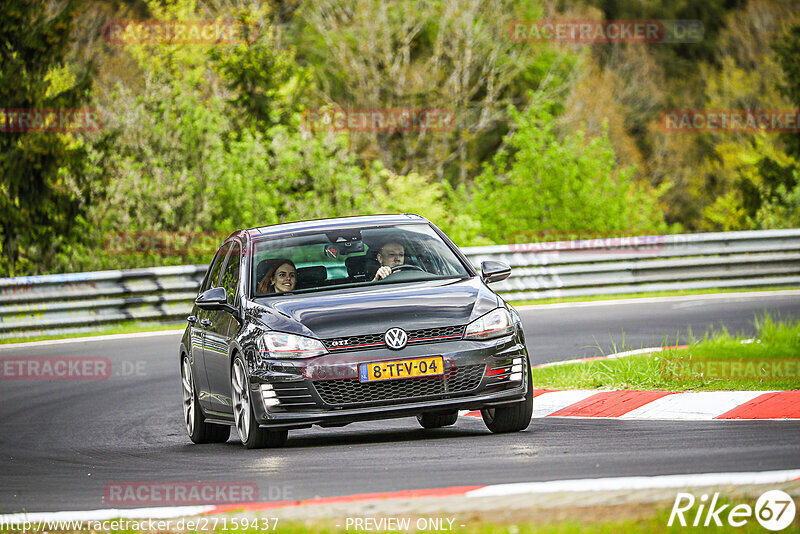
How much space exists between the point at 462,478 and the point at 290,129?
30.1 meters

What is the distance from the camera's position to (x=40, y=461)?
9.41 metres

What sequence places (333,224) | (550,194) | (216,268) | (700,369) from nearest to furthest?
1. (333,224)
2. (216,268)
3. (700,369)
4. (550,194)

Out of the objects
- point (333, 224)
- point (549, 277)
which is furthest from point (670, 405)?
point (549, 277)

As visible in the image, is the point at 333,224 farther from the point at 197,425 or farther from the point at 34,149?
the point at 34,149

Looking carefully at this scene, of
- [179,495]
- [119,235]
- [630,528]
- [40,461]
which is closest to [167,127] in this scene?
[119,235]

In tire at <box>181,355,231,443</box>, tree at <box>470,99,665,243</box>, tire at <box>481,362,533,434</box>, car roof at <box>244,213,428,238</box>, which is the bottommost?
tree at <box>470,99,665,243</box>

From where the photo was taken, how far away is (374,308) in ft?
28.5

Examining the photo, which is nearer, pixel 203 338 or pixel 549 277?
pixel 203 338

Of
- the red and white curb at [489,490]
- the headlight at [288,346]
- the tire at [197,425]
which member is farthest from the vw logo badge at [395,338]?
the tire at [197,425]

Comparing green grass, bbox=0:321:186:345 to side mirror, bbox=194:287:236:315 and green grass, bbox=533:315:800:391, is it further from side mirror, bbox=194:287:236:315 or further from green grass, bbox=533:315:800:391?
side mirror, bbox=194:287:236:315

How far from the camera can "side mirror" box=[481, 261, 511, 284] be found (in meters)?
9.58

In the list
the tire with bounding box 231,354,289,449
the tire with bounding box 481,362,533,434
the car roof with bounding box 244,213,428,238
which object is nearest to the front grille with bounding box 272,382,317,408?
the tire with bounding box 231,354,289,449

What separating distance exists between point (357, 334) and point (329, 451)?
802mm

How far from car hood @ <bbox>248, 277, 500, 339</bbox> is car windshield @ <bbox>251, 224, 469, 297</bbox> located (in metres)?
0.28
